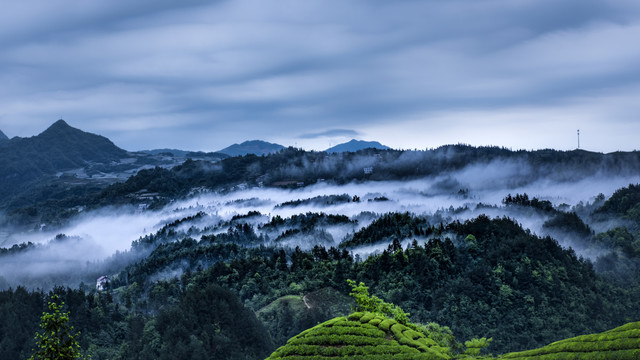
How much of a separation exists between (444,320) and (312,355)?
5095 inches

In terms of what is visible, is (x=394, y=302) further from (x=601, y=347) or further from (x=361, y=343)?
(x=601, y=347)

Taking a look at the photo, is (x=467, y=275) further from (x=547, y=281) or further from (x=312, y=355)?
(x=312, y=355)

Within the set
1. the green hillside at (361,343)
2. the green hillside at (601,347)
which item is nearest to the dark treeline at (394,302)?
the green hillside at (361,343)

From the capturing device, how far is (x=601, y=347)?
36.4m

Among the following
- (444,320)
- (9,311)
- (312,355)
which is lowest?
(444,320)

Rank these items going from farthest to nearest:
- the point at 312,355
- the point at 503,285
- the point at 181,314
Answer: the point at 503,285 → the point at 181,314 → the point at 312,355

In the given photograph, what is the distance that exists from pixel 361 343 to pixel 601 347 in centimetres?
1866

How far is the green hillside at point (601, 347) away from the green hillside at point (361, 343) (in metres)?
8.46

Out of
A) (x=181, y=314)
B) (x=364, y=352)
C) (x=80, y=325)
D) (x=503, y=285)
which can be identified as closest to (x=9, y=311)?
(x=80, y=325)

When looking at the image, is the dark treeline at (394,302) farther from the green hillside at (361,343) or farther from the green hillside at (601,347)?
the green hillside at (601,347)

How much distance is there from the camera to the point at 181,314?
125m

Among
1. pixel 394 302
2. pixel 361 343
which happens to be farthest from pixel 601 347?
pixel 394 302

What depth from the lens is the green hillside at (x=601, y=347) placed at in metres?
35.3

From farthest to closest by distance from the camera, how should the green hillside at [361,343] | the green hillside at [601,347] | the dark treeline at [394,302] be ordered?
1. the dark treeline at [394,302]
2. the green hillside at [361,343]
3. the green hillside at [601,347]
